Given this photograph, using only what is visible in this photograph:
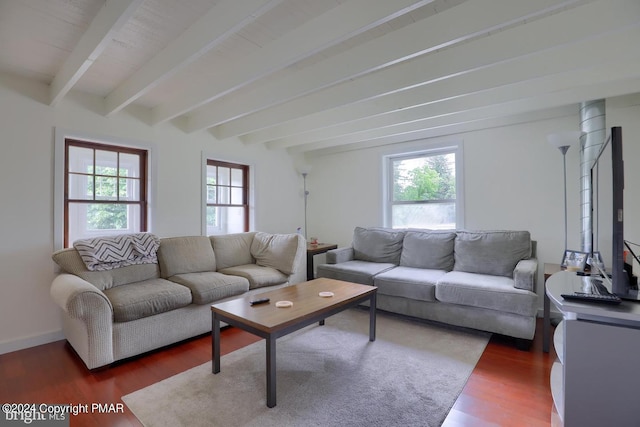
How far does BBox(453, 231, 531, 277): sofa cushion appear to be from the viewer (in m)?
3.22

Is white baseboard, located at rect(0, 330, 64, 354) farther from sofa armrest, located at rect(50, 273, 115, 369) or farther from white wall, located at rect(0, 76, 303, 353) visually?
sofa armrest, located at rect(50, 273, 115, 369)

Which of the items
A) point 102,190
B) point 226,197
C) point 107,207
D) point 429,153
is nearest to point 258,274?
point 226,197

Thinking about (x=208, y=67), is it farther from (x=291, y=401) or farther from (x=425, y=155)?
(x=425, y=155)

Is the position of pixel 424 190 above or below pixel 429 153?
below

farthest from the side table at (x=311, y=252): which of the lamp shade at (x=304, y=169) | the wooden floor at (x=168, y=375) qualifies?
the wooden floor at (x=168, y=375)

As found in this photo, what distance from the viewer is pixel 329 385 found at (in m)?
2.08

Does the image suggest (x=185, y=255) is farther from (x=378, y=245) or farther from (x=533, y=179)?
(x=533, y=179)

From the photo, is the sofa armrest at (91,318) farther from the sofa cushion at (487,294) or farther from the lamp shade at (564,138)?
the lamp shade at (564,138)

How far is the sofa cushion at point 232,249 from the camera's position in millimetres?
3741

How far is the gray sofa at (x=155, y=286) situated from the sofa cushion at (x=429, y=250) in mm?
1360

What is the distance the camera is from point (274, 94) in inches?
111

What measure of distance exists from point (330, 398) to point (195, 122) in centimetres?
329

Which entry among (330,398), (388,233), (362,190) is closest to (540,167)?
(388,233)

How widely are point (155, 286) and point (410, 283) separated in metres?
2.47
